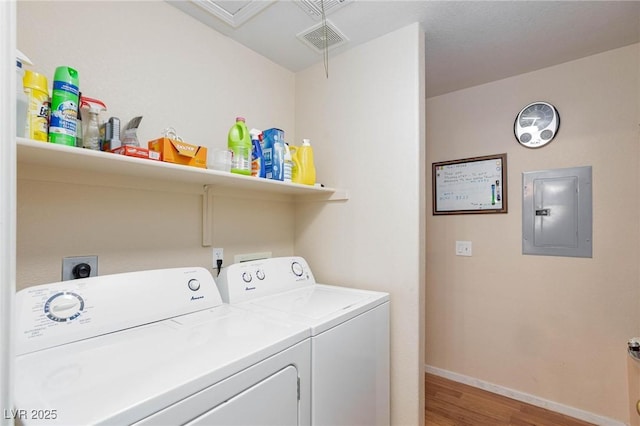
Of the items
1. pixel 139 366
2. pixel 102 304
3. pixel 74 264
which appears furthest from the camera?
pixel 74 264

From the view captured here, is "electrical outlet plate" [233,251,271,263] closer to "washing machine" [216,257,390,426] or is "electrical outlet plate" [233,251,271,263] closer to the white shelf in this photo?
"washing machine" [216,257,390,426]

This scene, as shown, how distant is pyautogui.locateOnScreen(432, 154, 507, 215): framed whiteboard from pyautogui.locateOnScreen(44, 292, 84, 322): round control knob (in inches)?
99.5

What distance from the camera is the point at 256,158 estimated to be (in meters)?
1.60

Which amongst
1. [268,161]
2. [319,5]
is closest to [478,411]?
[268,161]

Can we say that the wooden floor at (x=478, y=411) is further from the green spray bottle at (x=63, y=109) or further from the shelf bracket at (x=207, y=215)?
the green spray bottle at (x=63, y=109)

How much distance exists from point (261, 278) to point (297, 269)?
1.03 ft

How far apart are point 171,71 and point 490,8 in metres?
1.71

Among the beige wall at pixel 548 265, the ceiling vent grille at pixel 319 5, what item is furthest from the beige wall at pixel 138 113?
the beige wall at pixel 548 265

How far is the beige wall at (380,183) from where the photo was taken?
65.7 inches

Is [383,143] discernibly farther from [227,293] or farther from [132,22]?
[132,22]

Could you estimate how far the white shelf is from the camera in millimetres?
909

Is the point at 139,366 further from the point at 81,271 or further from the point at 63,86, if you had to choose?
the point at 63,86

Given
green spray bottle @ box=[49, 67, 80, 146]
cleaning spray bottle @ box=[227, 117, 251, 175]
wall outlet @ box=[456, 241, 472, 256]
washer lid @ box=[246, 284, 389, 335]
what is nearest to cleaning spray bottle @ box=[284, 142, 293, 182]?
cleaning spray bottle @ box=[227, 117, 251, 175]

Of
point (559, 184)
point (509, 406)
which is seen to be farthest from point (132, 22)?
point (509, 406)
